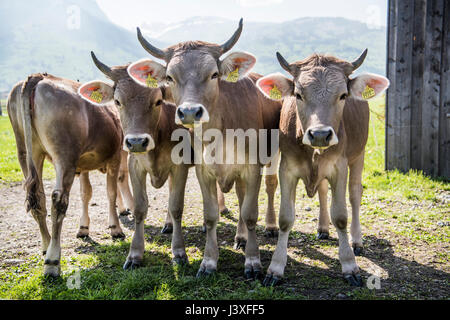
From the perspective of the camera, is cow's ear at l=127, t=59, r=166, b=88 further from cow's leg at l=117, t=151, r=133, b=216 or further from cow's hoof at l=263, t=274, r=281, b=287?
cow's leg at l=117, t=151, r=133, b=216

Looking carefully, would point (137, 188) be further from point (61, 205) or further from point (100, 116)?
point (100, 116)

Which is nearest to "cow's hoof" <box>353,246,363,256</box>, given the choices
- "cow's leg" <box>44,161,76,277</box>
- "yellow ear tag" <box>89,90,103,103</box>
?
"cow's leg" <box>44,161,76,277</box>

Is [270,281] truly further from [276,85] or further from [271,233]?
[276,85]

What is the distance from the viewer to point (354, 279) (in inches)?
167

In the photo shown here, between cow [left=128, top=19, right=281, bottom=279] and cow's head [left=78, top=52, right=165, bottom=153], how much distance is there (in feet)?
0.77

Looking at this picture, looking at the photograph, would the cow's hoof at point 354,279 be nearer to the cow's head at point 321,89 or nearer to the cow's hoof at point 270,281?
the cow's hoof at point 270,281

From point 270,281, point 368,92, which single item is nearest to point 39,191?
point 270,281

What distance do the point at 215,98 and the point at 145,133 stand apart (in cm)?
97

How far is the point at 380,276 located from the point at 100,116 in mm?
4445

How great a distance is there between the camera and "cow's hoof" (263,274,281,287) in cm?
422

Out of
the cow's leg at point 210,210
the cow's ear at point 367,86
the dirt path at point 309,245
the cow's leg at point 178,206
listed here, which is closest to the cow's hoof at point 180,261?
the cow's leg at point 178,206

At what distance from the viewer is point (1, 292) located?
4.11 metres

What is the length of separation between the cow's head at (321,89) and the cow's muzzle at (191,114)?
3.28ft
